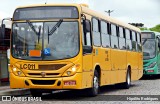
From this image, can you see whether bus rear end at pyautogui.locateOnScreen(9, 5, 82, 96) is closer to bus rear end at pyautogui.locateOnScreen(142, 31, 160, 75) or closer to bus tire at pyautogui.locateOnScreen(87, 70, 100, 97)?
bus tire at pyautogui.locateOnScreen(87, 70, 100, 97)

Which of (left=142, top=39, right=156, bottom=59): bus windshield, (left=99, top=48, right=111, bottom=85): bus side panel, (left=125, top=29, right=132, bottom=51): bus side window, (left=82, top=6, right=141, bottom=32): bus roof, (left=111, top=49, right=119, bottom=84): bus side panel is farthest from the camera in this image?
(left=142, top=39, right=156, bottom=59): bus windshield

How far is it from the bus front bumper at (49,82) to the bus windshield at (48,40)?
25.4 inches

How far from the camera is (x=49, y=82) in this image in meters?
14.9

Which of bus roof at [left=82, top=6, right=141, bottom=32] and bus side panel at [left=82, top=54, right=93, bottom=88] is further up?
bus roof at [left=82, top=6, right=141, bottom=32]

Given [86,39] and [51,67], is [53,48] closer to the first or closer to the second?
[51,67]

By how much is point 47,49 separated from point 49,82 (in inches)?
39.9

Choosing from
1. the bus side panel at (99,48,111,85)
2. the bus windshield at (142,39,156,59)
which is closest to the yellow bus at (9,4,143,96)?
the bus side panel at (99,48,111,85)

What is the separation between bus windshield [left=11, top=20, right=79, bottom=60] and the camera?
14836 mm

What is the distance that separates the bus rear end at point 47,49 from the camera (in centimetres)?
1473

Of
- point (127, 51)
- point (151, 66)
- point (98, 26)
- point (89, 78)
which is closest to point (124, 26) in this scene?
point (127, 51)

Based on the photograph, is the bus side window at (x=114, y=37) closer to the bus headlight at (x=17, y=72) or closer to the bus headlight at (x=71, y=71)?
the bus headlight at (x=71, y=71)

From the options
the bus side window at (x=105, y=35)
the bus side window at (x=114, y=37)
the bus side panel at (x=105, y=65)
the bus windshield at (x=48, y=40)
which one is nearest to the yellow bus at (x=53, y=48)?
the bus windshield at (x=48, y=40)

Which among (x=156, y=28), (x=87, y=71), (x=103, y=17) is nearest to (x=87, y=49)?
(x=87, y=71)

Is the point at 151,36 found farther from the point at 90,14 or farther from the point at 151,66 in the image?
the point at 90,14
